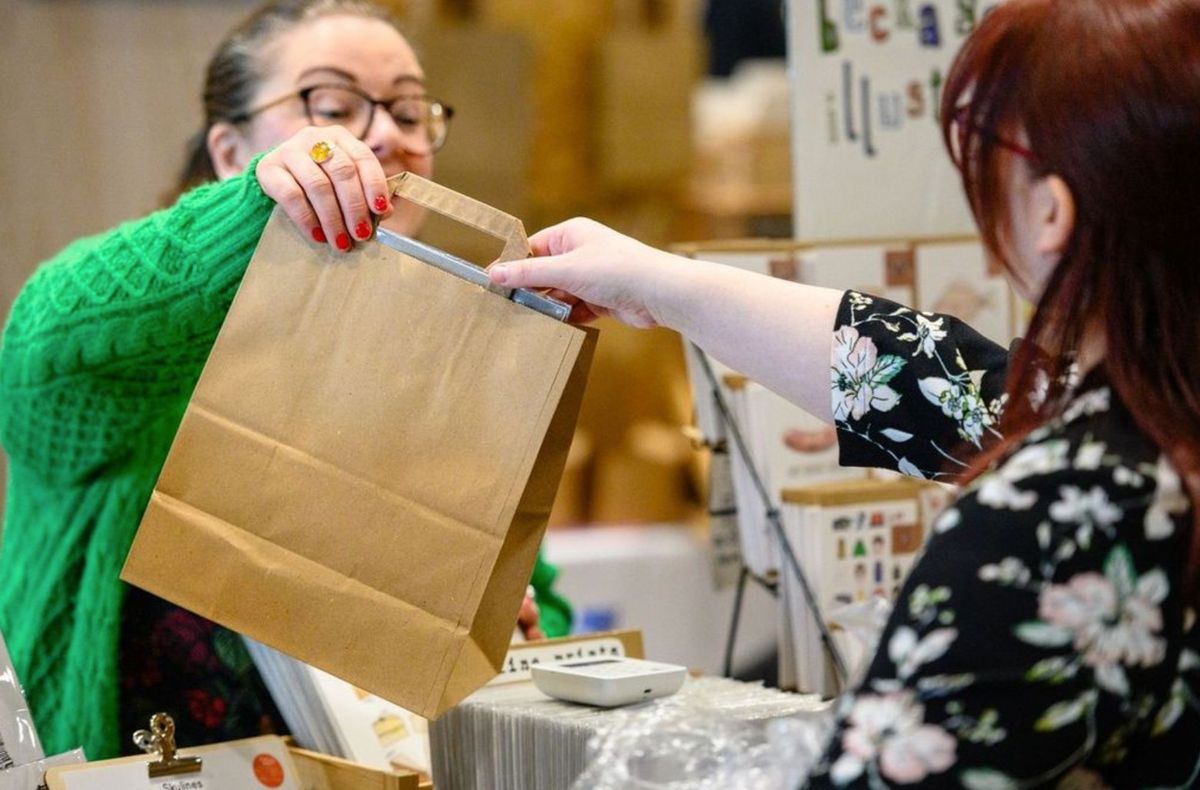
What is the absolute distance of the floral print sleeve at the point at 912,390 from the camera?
Result: 1.20 m

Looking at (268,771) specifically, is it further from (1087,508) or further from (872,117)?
(872,117)

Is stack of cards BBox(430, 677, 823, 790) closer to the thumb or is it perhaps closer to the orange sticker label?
the orange sticker label

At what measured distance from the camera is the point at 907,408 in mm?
1207

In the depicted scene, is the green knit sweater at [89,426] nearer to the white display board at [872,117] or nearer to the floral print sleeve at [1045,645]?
the floral print sleeve at [1045,645]

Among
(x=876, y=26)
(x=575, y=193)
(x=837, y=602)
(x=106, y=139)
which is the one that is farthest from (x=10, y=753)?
(x=575, y=193)

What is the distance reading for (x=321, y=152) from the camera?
4.01 feet

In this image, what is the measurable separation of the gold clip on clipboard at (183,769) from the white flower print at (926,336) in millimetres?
631

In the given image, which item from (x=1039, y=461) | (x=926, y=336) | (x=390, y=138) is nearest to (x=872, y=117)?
(x=390, y=138)

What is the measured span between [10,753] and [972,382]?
0.80 metres

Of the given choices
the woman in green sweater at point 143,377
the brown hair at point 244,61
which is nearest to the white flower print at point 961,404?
the woman in green sweater at point 143,377

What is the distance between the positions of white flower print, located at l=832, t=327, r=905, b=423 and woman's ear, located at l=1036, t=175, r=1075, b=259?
0.94 ft

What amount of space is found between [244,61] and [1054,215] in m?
1.12

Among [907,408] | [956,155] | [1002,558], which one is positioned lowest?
[1002,558]

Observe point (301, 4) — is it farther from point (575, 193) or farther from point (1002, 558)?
point (575, 193)
